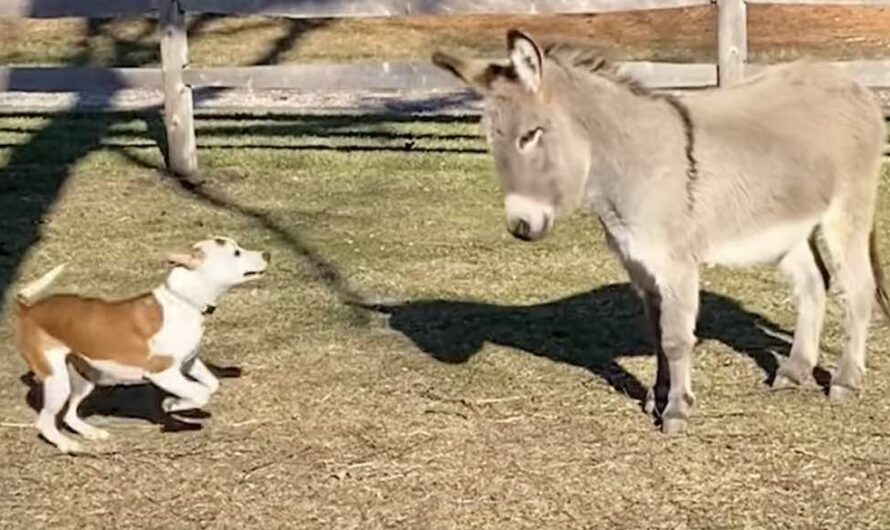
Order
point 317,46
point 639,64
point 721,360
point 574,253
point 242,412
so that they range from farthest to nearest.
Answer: point 317,46 < point 639,64 < point 574,253 < point 721,360 < point 242,412

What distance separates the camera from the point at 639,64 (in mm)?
11938

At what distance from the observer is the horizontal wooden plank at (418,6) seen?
38.3ft

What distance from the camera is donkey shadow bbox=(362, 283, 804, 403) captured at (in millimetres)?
7637

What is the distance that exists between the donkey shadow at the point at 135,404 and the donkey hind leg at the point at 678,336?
169cm

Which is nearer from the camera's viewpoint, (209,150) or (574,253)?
(574,253)

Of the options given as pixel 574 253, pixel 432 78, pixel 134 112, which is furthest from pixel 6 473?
pixel 134 112

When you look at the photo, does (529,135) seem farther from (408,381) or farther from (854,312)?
(854,312)

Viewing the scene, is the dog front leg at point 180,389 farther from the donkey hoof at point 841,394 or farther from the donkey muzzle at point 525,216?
the donkey hoof at point 841,394

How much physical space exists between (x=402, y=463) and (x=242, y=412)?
2.92ft

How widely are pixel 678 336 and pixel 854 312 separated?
87 centimetres

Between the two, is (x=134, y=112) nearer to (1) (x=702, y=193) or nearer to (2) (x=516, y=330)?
(2) (x=516, y=330)

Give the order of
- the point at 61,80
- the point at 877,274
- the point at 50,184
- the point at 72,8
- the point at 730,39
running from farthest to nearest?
the point at 72,8 → the point at 61,80 → the point at 50,184 → the point at 730,39 → the point at 877,274

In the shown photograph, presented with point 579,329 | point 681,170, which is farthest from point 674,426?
point 579,329

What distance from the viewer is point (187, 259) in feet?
21.1
